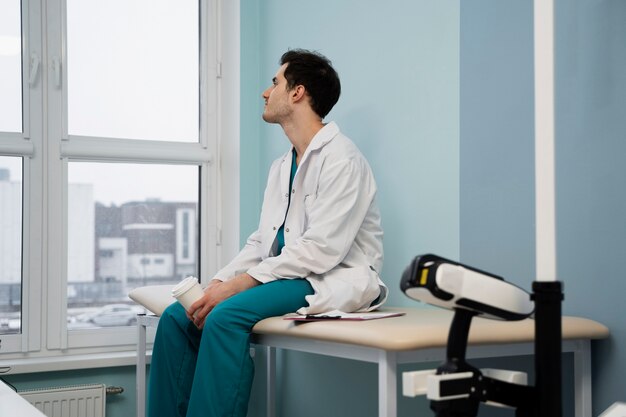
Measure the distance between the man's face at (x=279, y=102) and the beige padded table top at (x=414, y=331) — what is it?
0.87 metres

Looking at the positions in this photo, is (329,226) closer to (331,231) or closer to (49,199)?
(331,231)

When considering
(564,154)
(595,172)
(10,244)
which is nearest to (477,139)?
(564,154)

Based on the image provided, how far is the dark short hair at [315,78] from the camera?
8.77ft

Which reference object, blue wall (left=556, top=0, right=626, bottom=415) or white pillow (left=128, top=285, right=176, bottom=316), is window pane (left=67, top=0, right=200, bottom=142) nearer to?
white pillow (left=128, top=285, right=176, bottom=316)

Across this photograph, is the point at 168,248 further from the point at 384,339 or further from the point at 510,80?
the point at 384,339

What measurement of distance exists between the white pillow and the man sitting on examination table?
0.51ft

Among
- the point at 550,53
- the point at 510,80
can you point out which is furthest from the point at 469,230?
the point at 550,53

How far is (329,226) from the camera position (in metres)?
2.28

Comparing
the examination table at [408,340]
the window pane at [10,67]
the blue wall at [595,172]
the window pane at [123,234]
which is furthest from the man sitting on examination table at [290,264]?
the window pane at [10,67]

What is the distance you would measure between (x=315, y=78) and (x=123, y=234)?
1260 millimetres

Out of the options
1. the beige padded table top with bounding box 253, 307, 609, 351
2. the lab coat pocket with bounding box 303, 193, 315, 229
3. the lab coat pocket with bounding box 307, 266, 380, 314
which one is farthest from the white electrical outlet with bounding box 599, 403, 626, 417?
the lab coat pocket with bounding box 303, 193, 315, 229

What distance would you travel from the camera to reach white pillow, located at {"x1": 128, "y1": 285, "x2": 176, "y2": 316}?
107 inches

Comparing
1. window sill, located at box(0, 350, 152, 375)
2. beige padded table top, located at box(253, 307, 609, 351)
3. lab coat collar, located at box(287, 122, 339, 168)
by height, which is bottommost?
window sill, located at box(0, 350, 152, 375)

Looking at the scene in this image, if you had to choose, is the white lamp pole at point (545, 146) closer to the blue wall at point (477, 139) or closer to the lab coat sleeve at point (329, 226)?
the blue wall at point (477, 139)
